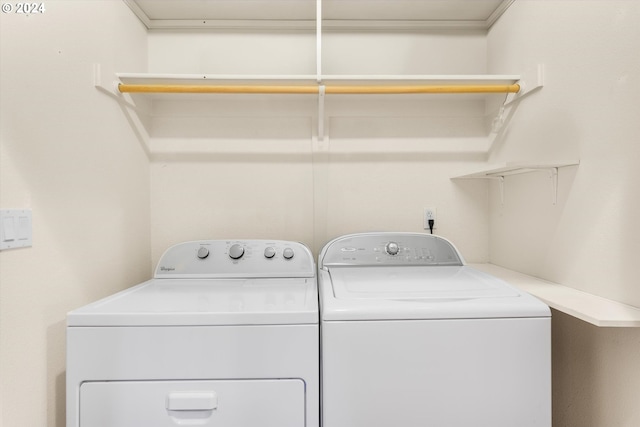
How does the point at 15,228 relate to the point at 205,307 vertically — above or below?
above

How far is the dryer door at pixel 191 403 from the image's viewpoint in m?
1.02

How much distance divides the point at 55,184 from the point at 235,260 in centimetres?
70

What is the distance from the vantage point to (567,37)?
127cm

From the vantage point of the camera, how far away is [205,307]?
43.2 inches

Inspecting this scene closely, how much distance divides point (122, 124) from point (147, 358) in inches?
41.3

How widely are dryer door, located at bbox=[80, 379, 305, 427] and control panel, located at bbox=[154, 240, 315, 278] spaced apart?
1.86ft

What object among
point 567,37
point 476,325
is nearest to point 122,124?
point 476,325

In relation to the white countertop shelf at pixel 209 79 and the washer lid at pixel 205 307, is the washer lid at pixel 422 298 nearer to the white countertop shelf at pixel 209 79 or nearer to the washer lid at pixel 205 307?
the washer lid at pixel 205 307

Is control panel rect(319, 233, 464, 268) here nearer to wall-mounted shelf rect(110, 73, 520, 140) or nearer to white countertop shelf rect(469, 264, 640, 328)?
white countertop shelf rect(469, 264, 640, 328)

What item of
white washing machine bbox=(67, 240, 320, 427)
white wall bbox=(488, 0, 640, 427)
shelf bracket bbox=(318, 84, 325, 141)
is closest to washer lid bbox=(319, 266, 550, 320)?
white washing machine bbox=(67, 240, 320, 427)

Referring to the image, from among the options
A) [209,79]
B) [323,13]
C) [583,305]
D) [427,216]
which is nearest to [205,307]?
[209,79]

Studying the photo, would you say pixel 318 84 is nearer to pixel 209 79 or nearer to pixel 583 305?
pixel 209 79

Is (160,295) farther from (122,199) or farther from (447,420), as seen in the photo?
(447,420)

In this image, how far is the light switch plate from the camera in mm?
959
